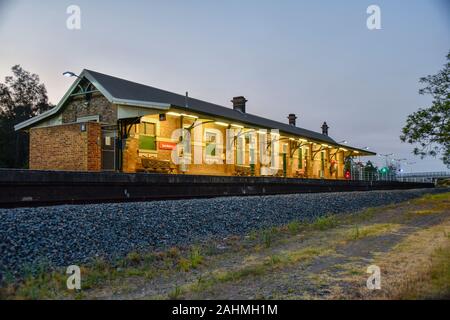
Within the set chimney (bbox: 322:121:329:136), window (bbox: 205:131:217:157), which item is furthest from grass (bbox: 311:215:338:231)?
chimney (bbox: 322:121:329:136)

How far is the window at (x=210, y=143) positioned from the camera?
21562 mm

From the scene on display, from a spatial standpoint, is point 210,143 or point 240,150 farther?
point 240,150

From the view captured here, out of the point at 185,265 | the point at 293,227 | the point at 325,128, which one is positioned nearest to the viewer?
the point at 185,265

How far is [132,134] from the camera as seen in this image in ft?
57.0

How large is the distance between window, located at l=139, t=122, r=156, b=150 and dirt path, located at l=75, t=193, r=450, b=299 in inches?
436

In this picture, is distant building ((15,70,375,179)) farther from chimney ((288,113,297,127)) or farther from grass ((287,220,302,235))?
chimney ((288,113,297,127))

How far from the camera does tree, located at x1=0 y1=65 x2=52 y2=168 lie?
1495 inches

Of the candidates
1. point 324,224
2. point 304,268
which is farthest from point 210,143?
point 304,268

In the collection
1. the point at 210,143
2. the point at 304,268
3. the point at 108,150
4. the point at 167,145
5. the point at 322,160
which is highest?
the point at 210,143

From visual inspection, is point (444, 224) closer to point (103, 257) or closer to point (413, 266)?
point (413, 266)

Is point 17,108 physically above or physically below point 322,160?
above

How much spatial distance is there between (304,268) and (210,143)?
16.6 metres

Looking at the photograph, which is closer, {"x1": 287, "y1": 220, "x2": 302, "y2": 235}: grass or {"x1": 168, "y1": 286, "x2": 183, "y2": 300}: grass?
{"x1": 168, "y1": 286, "x2": 183, "y2": 300}: grass

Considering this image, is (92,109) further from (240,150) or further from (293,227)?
(293,227)
